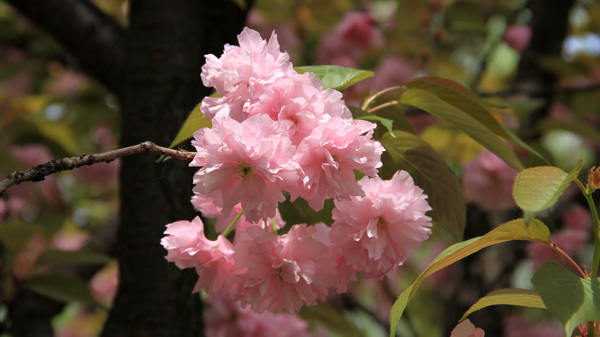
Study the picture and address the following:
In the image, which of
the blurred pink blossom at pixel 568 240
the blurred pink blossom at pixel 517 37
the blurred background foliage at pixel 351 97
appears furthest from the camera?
the blurred pink blossom at pixel 517 37

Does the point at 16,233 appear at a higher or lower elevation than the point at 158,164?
lower

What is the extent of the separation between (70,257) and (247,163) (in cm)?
91

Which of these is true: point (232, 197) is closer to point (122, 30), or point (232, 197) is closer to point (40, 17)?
point (122, 30)

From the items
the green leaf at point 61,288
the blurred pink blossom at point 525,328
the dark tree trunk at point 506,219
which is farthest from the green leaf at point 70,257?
the blurred pink blossom at point 525,328

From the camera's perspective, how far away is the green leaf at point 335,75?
67 cm

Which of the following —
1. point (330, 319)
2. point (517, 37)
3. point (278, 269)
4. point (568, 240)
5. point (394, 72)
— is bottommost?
point (568, 240)

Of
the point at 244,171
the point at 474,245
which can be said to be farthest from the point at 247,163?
the point at 474,245

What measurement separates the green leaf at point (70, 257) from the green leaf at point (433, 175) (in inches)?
30.8

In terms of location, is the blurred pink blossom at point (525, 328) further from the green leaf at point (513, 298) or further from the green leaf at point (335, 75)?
the green leaf at point (335, 75)

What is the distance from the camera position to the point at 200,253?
2.15 feet

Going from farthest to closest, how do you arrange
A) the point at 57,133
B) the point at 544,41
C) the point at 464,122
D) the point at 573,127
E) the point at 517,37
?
1. the point at 517,37
2. the point at 544,41
3. the point at 57,133
4. the point at 573,127
5. the point at 464,122

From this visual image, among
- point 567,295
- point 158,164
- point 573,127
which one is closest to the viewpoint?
point 567,295

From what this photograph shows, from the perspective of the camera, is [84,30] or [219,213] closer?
[219,213]

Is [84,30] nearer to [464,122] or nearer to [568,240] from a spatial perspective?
[464,122]
